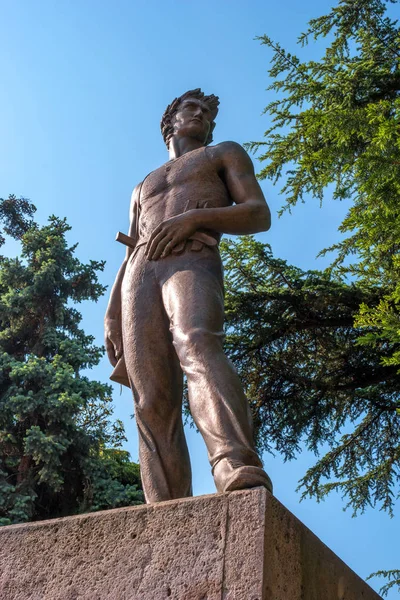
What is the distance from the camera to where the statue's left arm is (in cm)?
403

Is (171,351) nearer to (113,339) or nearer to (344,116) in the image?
(113,339)

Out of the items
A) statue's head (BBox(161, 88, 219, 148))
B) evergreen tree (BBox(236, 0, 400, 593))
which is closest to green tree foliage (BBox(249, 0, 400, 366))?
evergreen tree (BBox(236, 0, 400, 593))

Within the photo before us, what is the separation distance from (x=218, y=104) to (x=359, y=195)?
5.58 m

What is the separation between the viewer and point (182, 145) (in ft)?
15.5

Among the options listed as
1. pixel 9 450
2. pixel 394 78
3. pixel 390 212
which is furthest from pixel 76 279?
pixel 390 212

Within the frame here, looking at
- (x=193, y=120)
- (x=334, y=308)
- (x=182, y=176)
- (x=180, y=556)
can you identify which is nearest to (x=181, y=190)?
(x=182, y=176)

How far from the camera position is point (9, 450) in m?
16.2

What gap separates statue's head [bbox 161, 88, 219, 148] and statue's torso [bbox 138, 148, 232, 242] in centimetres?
31

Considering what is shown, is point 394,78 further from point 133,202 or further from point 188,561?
point 188,561

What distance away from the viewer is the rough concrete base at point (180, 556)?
8.86ft

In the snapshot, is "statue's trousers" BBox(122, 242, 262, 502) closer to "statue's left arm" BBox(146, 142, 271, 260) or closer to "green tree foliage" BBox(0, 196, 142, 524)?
"statue's left arm" BBox(146, 142, 271, 260)

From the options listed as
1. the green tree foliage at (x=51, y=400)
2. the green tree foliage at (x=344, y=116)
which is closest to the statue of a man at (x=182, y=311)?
the green tree foliage at (x=344, y=116)

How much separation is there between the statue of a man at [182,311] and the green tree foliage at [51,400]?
34.5ft

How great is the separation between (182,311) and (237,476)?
3.17 feet
